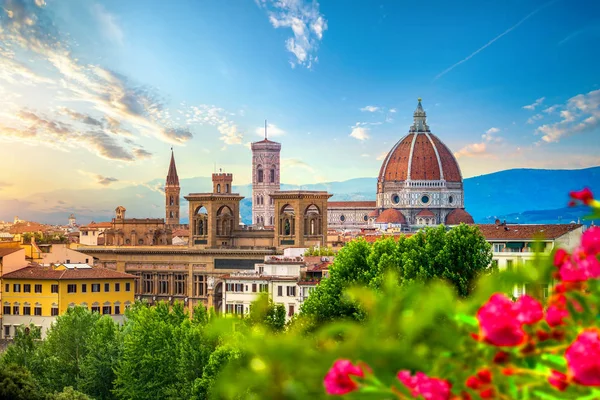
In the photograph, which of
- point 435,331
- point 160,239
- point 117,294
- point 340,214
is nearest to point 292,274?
point 117,294

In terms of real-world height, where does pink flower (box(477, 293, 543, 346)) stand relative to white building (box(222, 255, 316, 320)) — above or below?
above

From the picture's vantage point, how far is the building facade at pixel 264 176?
17550cm

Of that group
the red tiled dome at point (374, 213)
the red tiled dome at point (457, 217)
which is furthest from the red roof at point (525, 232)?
the red tiled dome at point (374, 213)

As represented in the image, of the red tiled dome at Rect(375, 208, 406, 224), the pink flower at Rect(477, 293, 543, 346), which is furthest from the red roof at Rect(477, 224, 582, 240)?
the red tiled dome at Rect(375, 208, 406, 224)

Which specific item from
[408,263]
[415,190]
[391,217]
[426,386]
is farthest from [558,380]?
[415,190]

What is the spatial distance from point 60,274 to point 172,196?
73.4m

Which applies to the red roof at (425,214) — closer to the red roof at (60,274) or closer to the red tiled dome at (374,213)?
the red tiled dome at (374,213)

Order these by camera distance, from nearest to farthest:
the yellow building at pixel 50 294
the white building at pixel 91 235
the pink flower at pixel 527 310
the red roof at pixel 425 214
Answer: the pink flower at pixel 527 310, the yellow building at pixel 50 294, the white building at pixel 91 235, the red roof at pixel 425 214

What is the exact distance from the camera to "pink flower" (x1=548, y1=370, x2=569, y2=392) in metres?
4.14

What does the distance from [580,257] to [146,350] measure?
38.2 m

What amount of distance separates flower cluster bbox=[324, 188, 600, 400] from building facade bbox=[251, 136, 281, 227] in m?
170

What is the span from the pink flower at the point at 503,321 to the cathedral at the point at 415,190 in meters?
162

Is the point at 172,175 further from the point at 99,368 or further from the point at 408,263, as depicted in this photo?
the point at 408,263

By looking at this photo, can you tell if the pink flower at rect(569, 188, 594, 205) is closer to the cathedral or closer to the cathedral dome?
the cathedral
